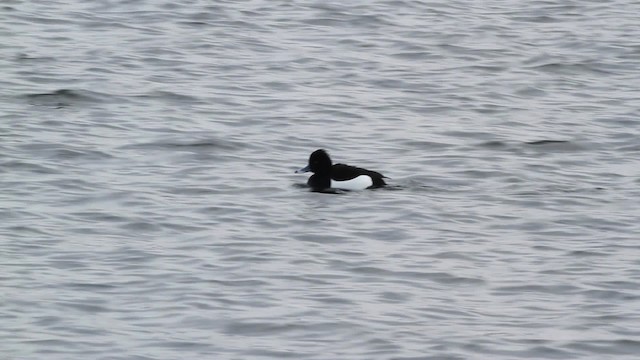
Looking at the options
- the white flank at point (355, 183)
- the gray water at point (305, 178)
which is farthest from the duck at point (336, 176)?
the gray water at point (305, 178)

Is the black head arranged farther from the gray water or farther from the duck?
the gray water

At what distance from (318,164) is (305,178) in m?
0.37

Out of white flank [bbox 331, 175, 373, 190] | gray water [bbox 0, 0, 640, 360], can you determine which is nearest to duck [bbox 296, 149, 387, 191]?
white flank [bbox 331, 175, 373, 190]

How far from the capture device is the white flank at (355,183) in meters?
14.7

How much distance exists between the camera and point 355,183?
14812 millimetres

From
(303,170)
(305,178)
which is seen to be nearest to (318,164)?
(303,170)

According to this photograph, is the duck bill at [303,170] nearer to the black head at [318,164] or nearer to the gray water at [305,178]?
the black head at [318,164]

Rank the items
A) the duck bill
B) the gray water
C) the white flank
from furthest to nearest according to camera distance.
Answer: the duck bill → the white flank → the gray water

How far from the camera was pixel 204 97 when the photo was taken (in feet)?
60.5

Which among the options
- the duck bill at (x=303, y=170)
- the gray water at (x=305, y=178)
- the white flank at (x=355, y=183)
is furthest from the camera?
the duck bill at (x=303, y=170)

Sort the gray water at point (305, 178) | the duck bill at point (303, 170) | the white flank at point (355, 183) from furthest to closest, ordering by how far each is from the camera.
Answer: the duck bill at point (303, 170), the white flank at point (355, 183), the gray water at point (305, 178)

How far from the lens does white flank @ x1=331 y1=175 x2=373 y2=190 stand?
577 inches

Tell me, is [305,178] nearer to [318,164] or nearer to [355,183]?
[318,164]

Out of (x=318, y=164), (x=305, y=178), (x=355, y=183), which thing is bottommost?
(x=305, y=178)
